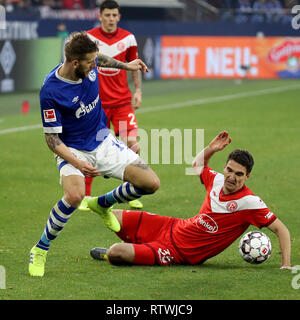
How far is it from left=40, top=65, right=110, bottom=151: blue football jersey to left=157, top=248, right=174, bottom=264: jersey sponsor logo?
3.70 ft

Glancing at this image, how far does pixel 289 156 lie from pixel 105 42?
444 centimetres

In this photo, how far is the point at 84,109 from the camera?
667cm

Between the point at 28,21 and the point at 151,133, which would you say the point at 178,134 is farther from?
A: the point at 28,21

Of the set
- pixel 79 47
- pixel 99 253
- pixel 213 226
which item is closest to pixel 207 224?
pixel 213 226

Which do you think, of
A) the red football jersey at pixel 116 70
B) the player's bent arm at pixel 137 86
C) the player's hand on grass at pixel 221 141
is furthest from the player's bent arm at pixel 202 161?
the red football jersey at pixel 116 70

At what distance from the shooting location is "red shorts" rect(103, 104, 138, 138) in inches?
375

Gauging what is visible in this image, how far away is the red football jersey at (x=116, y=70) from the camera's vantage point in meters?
9.64

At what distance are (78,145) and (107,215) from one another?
0.73 m

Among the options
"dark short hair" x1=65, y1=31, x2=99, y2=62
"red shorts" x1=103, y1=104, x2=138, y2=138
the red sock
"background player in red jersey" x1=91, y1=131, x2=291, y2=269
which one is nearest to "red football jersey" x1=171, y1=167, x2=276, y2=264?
"background player in red jersey" x1=91, y1=131, x2=291, y2=269

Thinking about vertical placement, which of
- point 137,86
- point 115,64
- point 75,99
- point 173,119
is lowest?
point 173,119

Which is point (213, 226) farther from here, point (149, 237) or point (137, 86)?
point (137, 86)

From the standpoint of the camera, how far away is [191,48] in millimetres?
29812

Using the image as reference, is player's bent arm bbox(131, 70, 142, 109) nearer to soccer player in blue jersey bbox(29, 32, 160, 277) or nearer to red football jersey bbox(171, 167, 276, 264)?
soccer player in blue jersey bbox(29, 32, 160, 277)

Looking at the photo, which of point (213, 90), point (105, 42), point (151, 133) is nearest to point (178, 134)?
point (151, 133)
